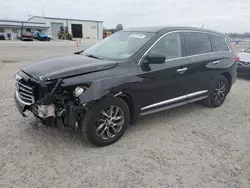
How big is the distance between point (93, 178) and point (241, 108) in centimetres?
407

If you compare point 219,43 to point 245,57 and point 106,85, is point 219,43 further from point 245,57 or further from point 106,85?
point 245,57

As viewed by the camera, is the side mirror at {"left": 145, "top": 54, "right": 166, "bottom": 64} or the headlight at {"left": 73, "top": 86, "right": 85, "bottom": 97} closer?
the headlight at {"left": 73, "top": 86, "right": 85, "bottom": 97}

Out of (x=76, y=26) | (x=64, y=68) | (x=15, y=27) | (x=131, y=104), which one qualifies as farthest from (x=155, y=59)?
(x=76, y=26)

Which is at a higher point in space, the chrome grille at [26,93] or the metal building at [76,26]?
the metal building at [76,26]

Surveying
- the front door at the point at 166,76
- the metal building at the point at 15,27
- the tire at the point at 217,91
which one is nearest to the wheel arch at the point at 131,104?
the front door at the point at 166,76

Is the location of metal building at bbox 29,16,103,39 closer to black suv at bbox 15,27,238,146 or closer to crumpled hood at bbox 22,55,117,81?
black suv at bbox 15,27,238,146

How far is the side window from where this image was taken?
3549mm

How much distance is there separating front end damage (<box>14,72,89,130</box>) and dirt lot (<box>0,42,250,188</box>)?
0.49m

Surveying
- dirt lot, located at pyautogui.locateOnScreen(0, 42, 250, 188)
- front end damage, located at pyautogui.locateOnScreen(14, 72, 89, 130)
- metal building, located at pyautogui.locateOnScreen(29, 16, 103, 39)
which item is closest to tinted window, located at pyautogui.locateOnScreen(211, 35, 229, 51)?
dirt lot, located at pyautogui.locateOnScreen(0, 42, 250, 188)

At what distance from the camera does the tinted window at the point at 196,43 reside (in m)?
4.05

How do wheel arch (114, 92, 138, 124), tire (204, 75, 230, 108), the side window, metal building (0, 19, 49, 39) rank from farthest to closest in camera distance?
metal building (0, 19, 49, 39) → tire (204, 75, 230, 108) → the side window → wheel arch (114, 92, 138, 124)

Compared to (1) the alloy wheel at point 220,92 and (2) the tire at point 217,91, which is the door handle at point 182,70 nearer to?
(2) the tire at point 217,91

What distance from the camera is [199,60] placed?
162 inches

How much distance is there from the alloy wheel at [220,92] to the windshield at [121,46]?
7.22 feet
